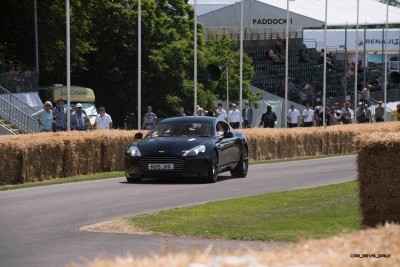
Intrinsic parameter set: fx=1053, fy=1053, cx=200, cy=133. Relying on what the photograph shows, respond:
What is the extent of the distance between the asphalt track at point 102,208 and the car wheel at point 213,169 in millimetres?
259

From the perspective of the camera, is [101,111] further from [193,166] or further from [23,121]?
[193,166]

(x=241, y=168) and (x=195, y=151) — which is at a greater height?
(x=195, y=151)

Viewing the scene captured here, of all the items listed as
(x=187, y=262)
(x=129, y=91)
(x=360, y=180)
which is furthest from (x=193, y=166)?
(x=129, y=91)

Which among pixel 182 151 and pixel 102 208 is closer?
pixel 102 208

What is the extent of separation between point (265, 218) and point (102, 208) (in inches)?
128

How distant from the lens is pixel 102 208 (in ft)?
55.0

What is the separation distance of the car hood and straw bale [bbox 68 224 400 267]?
16441 mm

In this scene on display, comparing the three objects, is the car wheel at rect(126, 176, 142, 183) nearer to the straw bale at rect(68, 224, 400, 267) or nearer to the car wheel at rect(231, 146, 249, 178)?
the car wheel at rect(231, 146, 249, 178)

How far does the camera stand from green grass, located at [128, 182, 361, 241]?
42.7ft

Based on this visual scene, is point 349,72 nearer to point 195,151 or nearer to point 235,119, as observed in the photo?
point 235,119

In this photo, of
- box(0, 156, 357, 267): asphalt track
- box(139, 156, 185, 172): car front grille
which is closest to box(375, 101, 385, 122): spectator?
box(0, 156, 357, 267): asphalt track

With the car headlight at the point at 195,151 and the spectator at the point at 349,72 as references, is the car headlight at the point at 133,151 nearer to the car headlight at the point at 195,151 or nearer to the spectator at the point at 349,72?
the car headlight at the point at 195,151

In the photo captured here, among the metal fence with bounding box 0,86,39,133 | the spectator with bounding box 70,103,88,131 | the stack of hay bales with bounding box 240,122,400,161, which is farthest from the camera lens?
the metal fence with bounding box 0,86,39,133

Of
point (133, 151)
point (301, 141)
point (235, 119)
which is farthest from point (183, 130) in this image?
point (235, 119)
